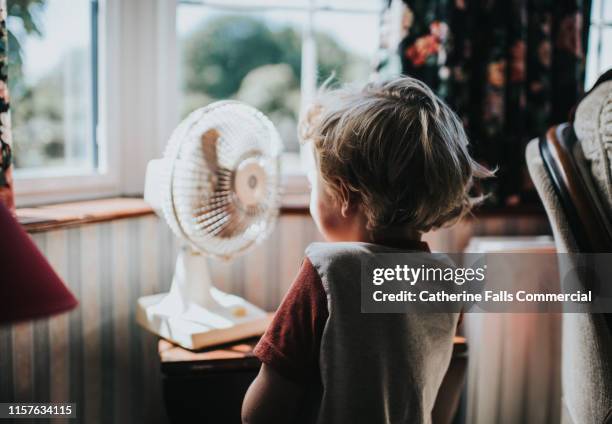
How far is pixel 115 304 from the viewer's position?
1.46 metres

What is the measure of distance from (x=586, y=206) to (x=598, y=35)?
121 centimetres

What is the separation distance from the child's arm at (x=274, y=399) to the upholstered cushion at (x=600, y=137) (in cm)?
67

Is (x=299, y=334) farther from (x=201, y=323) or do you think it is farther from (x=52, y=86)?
(x=52, y=86)

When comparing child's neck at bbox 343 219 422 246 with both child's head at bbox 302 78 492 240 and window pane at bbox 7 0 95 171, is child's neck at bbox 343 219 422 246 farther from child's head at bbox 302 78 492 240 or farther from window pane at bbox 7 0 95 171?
window pane at bbox 7 0 95 171

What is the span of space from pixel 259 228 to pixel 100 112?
0.69m

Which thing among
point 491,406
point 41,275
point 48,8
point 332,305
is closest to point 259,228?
point 332,305

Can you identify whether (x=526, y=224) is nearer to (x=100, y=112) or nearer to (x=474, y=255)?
(x=474, y=255)

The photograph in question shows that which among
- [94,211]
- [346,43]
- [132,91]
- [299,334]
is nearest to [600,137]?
[299,334]

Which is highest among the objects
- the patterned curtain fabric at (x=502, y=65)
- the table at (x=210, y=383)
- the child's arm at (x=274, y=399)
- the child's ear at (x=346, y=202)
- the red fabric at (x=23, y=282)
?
the patterned curtain fabric at (x=502, y=65)

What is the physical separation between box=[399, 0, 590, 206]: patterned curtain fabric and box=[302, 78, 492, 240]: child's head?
0.70 meters

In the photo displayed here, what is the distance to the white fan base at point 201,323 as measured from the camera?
119cm

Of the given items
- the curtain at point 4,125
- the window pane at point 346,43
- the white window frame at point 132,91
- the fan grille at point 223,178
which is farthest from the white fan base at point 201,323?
the window pane at point 346,43

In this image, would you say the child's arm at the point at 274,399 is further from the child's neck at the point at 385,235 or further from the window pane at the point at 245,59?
the window pane at the point at 245,59

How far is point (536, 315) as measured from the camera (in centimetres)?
163
